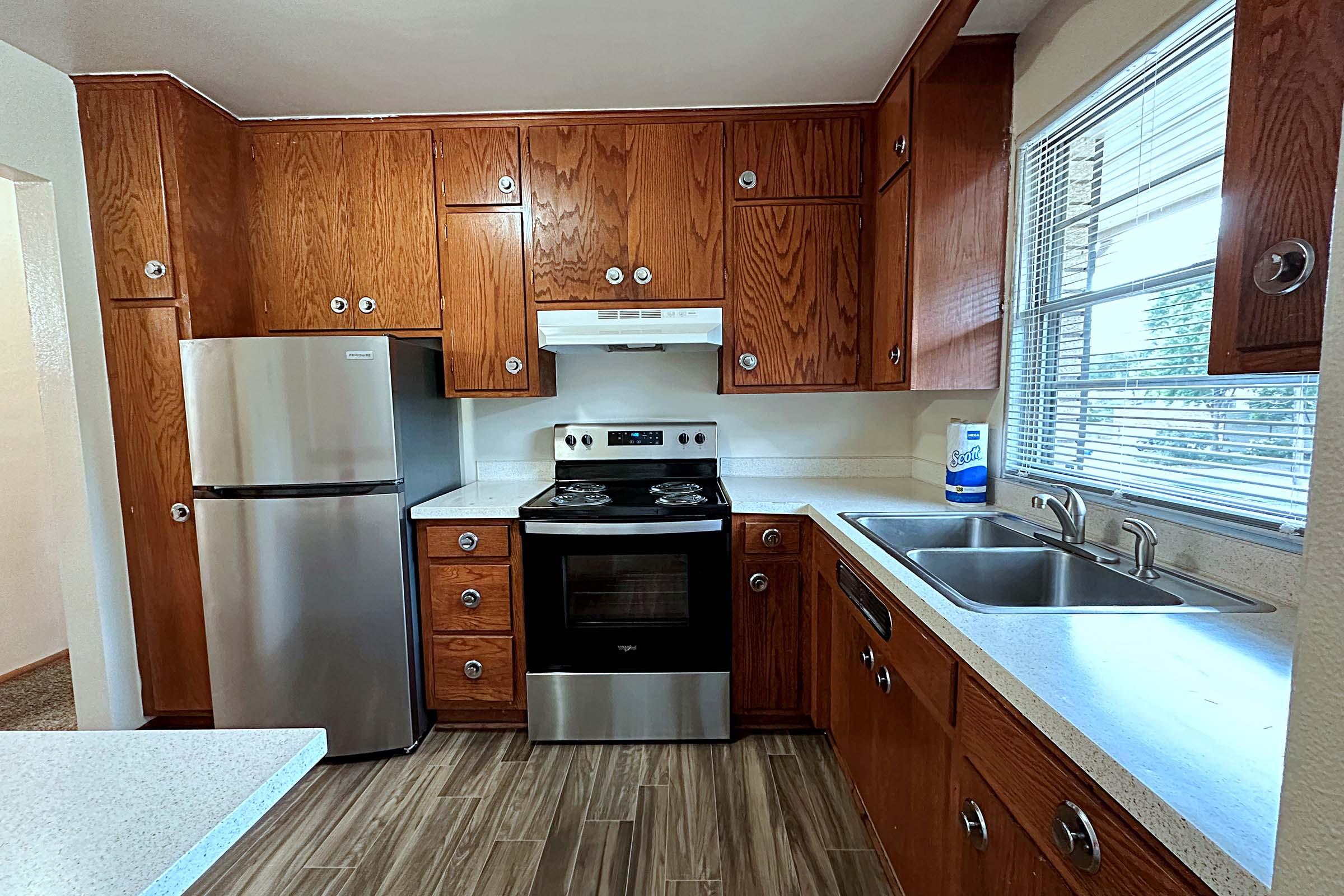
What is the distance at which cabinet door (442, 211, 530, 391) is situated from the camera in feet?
7.31

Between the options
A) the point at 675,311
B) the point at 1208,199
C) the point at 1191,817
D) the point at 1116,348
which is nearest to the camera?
the point at 1191,817

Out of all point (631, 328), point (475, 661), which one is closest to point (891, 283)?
point (631, 328)

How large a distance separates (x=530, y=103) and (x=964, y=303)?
1.72m

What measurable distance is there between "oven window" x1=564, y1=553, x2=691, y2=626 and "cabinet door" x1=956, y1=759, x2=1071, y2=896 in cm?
116

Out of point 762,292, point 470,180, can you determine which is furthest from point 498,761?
point 470,180

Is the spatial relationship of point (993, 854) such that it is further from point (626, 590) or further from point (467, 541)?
point (467, 541)

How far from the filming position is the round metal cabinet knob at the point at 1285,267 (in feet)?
1.98

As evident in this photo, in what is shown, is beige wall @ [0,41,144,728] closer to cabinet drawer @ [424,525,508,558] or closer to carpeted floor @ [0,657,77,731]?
carpeted floor @ [0,657,77,731]

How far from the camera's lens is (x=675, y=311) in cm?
219

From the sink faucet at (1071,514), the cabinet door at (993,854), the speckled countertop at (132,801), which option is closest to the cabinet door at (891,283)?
the sink faucet at (1071,514)

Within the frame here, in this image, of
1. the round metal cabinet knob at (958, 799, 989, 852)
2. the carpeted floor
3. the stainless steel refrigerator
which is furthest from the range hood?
the carpeted floor

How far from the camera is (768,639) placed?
2.08 m

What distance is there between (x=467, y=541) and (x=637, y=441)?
2.73ft

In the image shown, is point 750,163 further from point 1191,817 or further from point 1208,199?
point 1191,817
